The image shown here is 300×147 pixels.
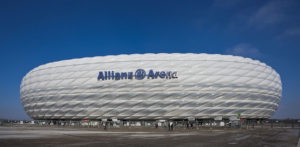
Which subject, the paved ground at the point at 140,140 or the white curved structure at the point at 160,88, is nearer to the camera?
the paved ground at the point at 140,140

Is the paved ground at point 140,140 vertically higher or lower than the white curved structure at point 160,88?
lower

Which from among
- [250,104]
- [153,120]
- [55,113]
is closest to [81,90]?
[55,113]

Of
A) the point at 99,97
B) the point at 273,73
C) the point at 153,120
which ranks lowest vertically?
the point at 153,120

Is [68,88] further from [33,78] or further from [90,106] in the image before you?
[33,78]

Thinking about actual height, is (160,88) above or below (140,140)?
above

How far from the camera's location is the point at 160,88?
186 ft

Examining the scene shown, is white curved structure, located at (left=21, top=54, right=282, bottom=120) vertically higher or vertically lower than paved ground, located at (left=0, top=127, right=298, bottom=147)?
higher

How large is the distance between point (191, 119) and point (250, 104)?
16542 mm

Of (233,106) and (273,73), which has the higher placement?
(273,73)

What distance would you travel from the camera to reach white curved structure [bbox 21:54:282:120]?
187 ft

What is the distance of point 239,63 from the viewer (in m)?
61.5

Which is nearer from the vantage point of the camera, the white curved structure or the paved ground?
the paved ground

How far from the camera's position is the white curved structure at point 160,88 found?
56.9 m

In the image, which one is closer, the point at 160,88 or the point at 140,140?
the point at 140,140
